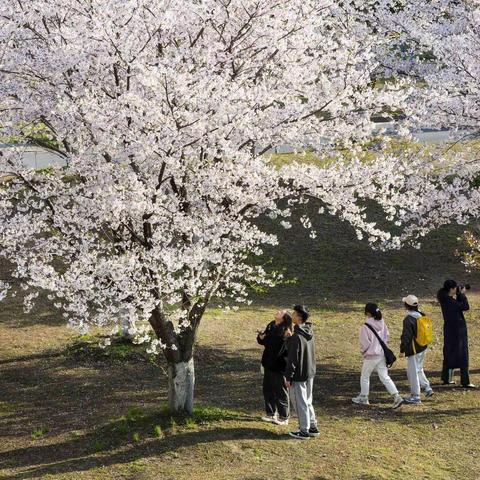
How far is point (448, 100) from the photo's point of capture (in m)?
13.1

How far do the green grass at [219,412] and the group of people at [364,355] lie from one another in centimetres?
28

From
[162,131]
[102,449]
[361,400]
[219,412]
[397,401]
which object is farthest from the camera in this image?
[361,400]

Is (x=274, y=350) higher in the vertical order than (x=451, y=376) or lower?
higher

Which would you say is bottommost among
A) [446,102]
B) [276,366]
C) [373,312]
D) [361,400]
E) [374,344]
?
[361,400]

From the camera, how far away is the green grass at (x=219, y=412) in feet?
28.8

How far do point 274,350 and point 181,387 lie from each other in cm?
135

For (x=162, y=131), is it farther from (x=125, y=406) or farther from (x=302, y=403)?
(x=125, y=406)

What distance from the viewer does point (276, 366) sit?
9.85 meters

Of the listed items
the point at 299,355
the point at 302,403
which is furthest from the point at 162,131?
the point at 302,403

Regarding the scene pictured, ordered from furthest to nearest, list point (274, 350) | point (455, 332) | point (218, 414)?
point (455, 332)
point (218, 414)
point (274, 350)

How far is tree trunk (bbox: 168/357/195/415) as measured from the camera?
996cm

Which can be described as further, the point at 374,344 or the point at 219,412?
the point at 374,344

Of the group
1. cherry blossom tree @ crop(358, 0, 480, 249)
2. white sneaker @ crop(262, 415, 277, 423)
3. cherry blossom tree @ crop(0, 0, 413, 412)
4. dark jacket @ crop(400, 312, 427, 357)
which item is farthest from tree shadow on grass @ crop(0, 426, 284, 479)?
cherry blossom tree @ crop(358, 0, 480, 249)

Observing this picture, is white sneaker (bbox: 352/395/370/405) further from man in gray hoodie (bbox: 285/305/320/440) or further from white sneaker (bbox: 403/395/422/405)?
man in gray hoodie (bbox: 285/305/320/440)
